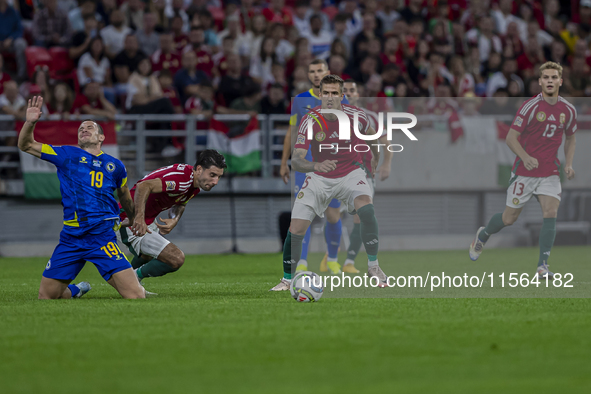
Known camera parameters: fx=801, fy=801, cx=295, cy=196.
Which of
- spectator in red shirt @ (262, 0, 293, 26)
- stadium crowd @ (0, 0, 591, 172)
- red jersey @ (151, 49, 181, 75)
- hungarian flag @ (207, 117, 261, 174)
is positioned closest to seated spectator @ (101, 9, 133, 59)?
stadium crowd @ (0, 0, 591, 172)

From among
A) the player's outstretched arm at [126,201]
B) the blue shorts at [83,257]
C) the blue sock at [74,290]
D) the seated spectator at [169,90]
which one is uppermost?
the seated spectator at [169,90]

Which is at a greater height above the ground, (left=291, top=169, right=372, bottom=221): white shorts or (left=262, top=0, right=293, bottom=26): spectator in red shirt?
(left=262, top=0, right=293, bottom=26): spectator in red shirt

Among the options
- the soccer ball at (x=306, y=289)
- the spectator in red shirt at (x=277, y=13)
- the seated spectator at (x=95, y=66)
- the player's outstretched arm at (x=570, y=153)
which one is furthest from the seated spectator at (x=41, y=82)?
the player's outstretched arm at (x=570, y=153)

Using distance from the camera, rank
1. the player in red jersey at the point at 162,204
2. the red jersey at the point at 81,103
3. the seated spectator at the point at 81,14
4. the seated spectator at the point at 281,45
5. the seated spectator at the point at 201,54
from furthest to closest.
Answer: the seated spectator at the point at 281,45
the seated spectator at the point at 81,14
the seated spectator at the point at 201,54
the red jersey at the point at 81,103
the player in red jersey at the point at 162,204

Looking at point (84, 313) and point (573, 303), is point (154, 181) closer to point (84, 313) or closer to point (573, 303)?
point (84, 313)

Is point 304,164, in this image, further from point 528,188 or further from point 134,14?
point 134,14

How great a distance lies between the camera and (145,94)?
44.2 ft

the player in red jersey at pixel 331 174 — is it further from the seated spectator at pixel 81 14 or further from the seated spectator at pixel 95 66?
the seated spectator at pixel 81 14

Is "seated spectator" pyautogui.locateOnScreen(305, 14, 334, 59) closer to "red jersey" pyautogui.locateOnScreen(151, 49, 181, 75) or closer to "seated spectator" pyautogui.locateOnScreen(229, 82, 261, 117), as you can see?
"seated spectator" pyautogui.locateOnScreen(229, 82, 261, 117)

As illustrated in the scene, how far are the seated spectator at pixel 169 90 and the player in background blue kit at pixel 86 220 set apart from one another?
6.60 meters

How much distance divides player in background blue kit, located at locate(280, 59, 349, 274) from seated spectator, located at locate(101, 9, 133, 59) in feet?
21.8

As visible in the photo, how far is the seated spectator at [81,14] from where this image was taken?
14.3 meters

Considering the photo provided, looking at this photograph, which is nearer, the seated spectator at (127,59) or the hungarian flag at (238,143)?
the hungarian flag at (238,143)

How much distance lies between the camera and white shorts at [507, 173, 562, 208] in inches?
308
